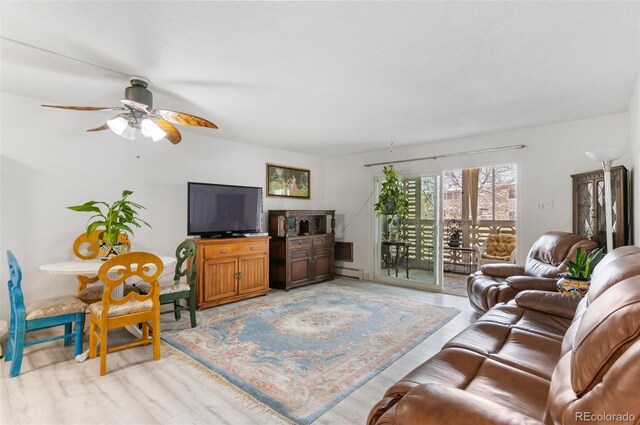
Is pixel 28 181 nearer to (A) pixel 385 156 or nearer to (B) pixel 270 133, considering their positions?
(B) pixel 270 133

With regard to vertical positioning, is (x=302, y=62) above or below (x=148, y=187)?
above

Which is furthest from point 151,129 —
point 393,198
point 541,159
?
point 541,159

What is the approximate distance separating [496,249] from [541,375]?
505cm

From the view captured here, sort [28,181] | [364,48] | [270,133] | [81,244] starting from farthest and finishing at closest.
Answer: [270,133]
[81,244]
[28,181]
[364,48]

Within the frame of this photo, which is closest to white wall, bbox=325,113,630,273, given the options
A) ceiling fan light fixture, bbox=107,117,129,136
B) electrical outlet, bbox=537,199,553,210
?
electrical outlet, bbox=537,199,553,210

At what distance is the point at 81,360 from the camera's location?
8.11 feet

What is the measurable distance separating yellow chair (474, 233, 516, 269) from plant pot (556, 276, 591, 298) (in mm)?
3440

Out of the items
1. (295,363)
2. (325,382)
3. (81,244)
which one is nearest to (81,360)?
(81,244)

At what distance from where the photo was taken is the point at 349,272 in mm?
5973

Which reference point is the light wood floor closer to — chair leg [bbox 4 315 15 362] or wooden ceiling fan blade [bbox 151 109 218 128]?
chair leg [bbox 4 315 15 362]

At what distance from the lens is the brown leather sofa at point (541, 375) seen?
802 millimetres

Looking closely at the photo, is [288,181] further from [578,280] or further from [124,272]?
[578,280]

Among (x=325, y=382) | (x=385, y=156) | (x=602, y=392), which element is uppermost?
(x=385, y=156)

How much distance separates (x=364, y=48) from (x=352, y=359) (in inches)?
95.2
